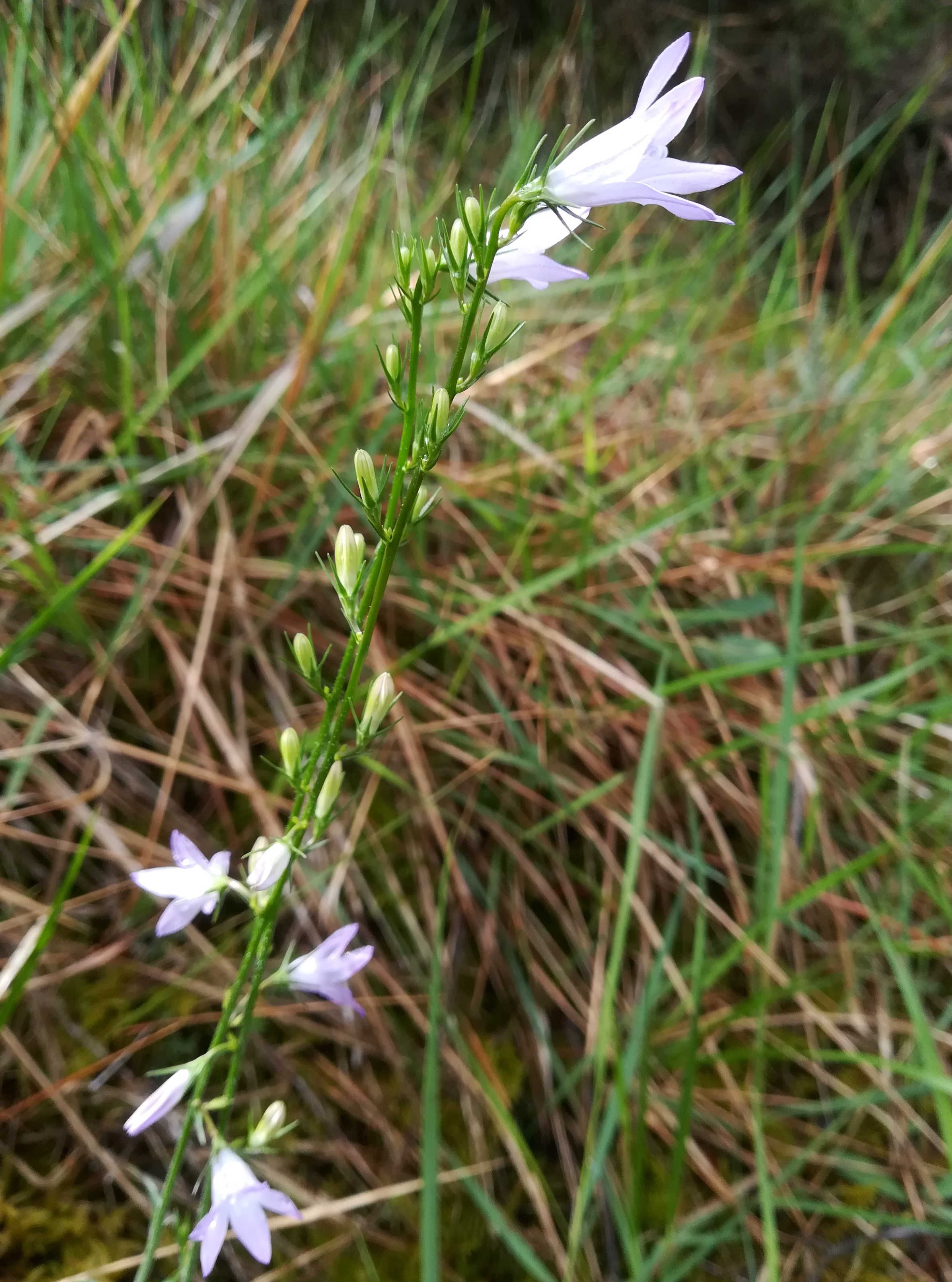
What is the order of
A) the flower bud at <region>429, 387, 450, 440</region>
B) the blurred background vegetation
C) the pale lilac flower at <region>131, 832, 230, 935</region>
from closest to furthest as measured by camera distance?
the flower bud at <region>429, 387, 450, 440</region>
the pale lilac flower at <region>131, 832, 230, 935</region>
the blurred background vegetation

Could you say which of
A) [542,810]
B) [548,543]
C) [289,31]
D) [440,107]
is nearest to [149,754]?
[542,810]

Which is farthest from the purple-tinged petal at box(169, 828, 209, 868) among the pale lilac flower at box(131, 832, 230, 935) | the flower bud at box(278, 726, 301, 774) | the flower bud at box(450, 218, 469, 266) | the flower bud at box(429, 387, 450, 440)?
the flower bud at box(450, 218, 469, 266)

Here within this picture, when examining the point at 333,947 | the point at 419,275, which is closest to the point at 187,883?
the point at 333,947

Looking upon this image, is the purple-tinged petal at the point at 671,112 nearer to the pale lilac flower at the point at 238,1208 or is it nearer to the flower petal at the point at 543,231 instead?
the flower petal at the point at 543,231

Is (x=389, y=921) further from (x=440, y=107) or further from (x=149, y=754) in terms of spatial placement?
(x=440, y=107)

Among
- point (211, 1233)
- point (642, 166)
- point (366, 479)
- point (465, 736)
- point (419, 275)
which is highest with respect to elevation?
point (642, 166)

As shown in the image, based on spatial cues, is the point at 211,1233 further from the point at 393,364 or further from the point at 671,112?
the point at 671,112

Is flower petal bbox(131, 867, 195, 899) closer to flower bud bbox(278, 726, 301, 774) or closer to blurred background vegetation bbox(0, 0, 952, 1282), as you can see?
flower bud bbox(278, 726, 301, 774)

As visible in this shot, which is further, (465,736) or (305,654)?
(465,736)
